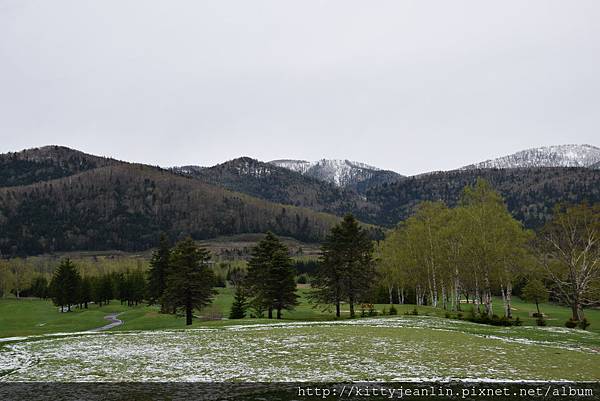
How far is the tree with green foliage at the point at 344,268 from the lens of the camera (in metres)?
61.3

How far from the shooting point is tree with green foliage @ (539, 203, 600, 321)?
50062mm

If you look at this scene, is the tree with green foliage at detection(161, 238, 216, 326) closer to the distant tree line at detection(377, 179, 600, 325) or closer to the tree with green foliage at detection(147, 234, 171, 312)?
the tree with green foliage at detection(147, 234, 171, 312)

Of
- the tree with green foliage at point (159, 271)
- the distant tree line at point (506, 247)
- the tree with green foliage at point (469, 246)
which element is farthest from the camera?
the tree with green foliage at point (159, 271)

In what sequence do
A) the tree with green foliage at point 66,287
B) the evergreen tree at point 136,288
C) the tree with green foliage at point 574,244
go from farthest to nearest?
the evergreen tree at point 136,288 → the tree with green foliage at point 66,287 → the tree with green foliage at point 574,244

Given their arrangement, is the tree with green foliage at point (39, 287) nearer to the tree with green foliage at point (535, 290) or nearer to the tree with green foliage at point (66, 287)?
the tree with green foliage at point (66, 287)

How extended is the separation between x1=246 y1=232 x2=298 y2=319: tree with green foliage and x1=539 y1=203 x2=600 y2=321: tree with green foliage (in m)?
32.8

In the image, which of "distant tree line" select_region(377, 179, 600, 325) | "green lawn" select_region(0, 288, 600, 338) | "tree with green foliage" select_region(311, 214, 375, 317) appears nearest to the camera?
"distant tree line" select_region(377, 179, 600, 325)

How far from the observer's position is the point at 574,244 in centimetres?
5175

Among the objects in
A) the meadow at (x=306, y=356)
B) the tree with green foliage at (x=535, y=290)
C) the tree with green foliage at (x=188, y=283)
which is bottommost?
the tree with green foliage at (x=535, y=290)

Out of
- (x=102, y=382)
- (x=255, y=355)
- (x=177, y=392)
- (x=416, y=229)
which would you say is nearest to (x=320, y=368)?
(x=255, y=355)

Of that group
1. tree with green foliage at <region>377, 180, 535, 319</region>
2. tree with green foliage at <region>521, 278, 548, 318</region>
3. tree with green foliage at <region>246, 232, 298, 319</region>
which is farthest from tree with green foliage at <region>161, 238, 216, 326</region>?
tree with green foliage at <region>521, 278, 548, 318</region>

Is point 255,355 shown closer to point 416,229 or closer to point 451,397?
point 451,397

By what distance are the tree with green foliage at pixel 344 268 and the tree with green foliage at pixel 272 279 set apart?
3.97 meters

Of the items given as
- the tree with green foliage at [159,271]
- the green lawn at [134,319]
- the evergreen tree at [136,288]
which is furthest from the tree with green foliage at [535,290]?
the evergreen tree at [136,288]
